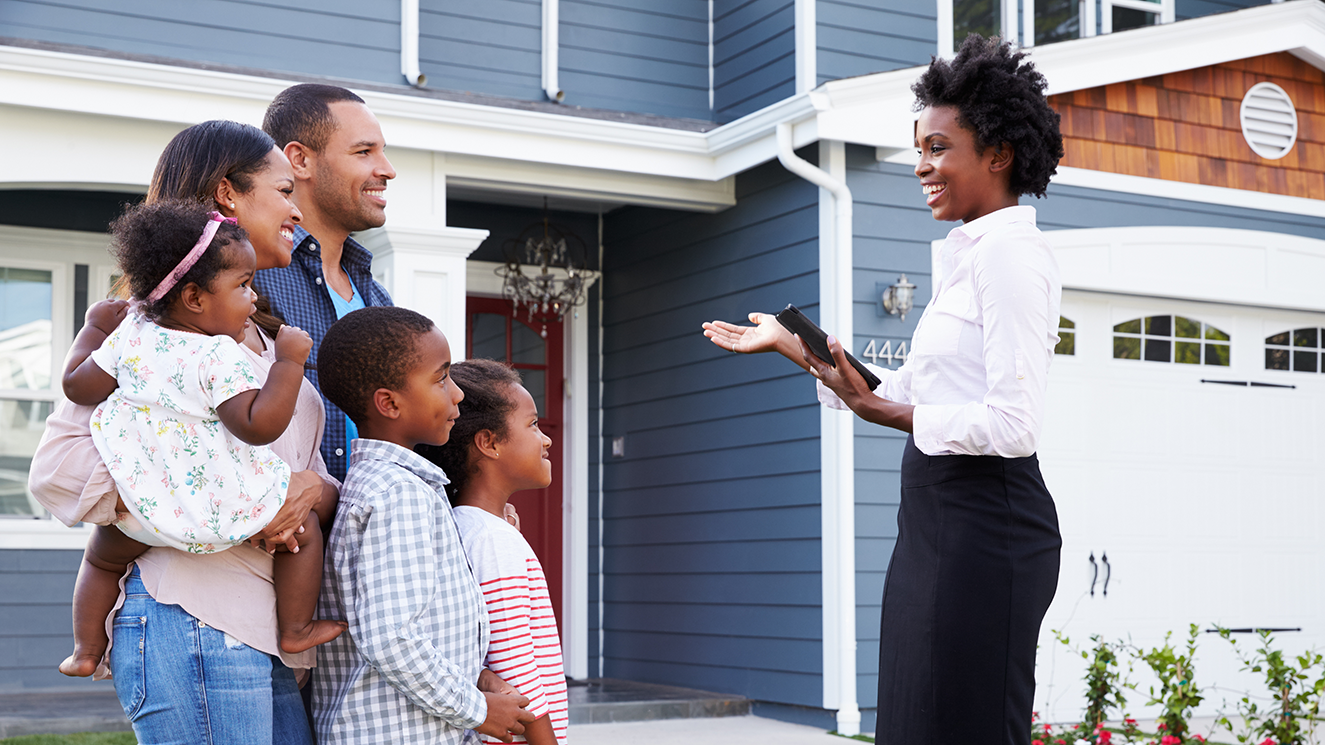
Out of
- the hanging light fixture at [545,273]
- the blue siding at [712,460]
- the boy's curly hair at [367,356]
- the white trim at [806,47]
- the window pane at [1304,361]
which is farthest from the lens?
the window pane at [1304,361]

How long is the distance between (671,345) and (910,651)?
18.3 ft

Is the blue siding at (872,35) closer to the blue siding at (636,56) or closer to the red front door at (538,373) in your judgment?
the blue siding at (636,56)

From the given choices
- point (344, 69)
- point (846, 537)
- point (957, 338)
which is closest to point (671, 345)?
point (846, 537)

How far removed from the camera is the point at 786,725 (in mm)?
6633

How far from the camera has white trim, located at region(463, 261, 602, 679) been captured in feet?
26.5

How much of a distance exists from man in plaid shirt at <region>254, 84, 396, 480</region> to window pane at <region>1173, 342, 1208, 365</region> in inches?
246

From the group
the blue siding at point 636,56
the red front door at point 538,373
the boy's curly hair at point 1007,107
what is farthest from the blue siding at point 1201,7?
the boy's curly hair at point 1007,107

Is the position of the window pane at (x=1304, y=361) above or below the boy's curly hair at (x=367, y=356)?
above

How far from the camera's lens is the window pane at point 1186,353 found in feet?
24.5

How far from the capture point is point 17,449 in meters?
7.01

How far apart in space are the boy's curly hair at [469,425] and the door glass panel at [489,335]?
5.80 metres

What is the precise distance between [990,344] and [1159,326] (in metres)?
5.81

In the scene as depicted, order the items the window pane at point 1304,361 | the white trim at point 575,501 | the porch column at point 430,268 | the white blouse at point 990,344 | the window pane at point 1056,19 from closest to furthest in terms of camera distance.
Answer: the white blouse at point 990,344 < the porch column at point 430,268 < the window pane at point 1304,361 < the white trim at point 575,501 < the window pane at point 1056,19

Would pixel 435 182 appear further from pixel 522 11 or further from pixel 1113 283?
pixel 1113 283
